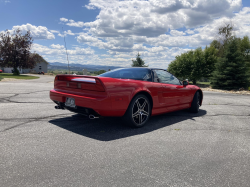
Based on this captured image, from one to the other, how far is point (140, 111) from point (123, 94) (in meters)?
0.66

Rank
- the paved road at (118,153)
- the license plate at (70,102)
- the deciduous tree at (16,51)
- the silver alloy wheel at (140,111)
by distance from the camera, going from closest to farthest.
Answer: the paved road at (118,153)
the license plate at (70,102)
the silver alloy wheel at (140,111)
the deciduous tree at (16,51)

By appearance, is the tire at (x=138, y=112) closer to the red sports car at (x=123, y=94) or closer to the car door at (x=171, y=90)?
the red sports car at (x=123, y=94)

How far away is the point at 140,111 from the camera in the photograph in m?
4.36

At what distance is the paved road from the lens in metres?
2.29

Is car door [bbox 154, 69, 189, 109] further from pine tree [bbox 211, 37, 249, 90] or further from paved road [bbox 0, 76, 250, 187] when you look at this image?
pine tree [bbox 211, 37, 249, 90]

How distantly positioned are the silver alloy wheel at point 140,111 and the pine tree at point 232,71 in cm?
1829

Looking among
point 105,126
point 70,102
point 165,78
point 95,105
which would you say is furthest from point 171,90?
point 70,102

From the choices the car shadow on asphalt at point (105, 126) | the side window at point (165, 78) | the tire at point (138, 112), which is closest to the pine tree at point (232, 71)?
the side window at point (165, 78)

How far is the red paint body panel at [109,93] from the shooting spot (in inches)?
148

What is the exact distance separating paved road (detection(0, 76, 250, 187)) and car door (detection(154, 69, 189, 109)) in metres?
0.62

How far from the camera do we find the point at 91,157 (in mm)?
2805

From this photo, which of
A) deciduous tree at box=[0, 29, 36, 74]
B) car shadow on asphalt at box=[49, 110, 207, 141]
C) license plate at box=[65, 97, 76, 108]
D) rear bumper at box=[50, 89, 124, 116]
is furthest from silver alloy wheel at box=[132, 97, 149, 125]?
deciduous tree at box=[0, 29, 36, 74]

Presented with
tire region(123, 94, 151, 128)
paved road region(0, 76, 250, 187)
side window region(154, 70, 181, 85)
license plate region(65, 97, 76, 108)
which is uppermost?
side window region(154, 70, 181, 85)

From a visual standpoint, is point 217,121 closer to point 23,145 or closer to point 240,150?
point 240,150
